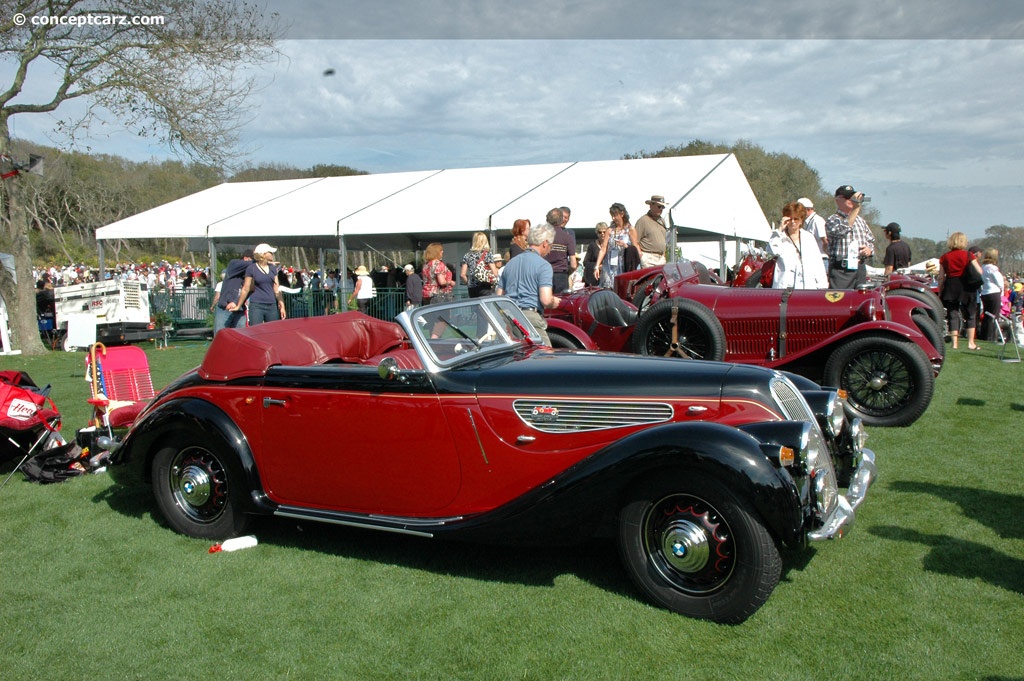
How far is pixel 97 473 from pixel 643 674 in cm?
485

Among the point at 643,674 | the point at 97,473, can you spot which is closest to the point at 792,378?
the point at 643,674

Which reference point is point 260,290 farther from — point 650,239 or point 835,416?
point 835,416

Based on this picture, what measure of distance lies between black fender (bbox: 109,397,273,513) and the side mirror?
107cm

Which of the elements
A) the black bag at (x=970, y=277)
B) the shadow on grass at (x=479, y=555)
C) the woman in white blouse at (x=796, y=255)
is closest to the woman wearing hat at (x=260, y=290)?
the shadow on grass at (x=479, y=555)

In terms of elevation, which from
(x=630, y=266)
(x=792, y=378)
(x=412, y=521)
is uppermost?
(x=630, y=266)

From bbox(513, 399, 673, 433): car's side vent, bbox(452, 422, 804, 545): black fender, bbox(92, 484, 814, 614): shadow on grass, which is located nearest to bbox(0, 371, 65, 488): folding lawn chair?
bbox(92, 484, 814, 614): shadow on grass

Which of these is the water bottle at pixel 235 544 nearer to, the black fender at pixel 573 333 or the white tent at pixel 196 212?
the black fender at pixel 573 333

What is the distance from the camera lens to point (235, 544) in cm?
446

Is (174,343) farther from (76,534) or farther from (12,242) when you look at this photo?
(76,534)

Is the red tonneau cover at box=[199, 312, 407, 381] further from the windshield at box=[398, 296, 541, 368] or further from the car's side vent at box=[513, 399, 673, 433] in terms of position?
the car's side vent at box=[513, 399, 673, 433]

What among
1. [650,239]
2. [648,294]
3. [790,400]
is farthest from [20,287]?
[790,400]

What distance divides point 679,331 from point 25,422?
559 cm

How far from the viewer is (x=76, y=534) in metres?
4.74

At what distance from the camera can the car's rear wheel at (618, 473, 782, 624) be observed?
3248 mm
